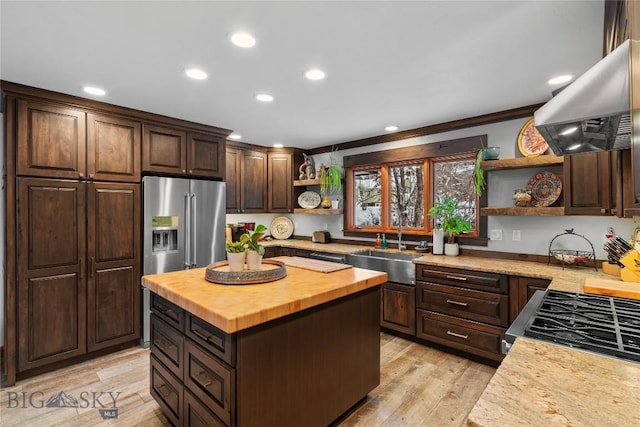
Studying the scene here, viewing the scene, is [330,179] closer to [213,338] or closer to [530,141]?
[530,141]

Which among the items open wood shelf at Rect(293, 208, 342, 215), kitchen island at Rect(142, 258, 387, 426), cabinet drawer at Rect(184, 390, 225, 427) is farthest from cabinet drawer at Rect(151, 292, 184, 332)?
open wood shelf at Rect(293, 208, 342, 215)

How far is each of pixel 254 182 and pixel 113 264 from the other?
214cm

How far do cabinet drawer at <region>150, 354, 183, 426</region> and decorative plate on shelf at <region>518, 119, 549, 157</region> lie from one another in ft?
11.3

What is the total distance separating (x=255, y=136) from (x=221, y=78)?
181cm

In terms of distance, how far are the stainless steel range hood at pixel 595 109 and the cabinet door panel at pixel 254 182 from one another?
367 cm

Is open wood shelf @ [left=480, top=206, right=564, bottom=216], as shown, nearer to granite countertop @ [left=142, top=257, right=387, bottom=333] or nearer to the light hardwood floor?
the light hardwood floor

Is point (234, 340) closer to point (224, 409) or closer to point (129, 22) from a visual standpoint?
point (224, 409)

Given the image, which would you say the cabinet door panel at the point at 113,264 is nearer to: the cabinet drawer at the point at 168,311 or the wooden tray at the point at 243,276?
the cabinet drawer at the point at 168,311

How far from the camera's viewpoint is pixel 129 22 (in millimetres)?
1685

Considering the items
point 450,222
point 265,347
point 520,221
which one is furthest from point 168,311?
point 520,221

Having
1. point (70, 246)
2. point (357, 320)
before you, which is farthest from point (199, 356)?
point (70, 246)

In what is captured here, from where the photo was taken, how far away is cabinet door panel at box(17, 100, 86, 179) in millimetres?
2553

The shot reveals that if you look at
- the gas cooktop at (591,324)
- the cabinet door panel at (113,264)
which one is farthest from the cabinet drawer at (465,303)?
the cabinet door panel at (113,264)

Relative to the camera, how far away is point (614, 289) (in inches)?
64.6
